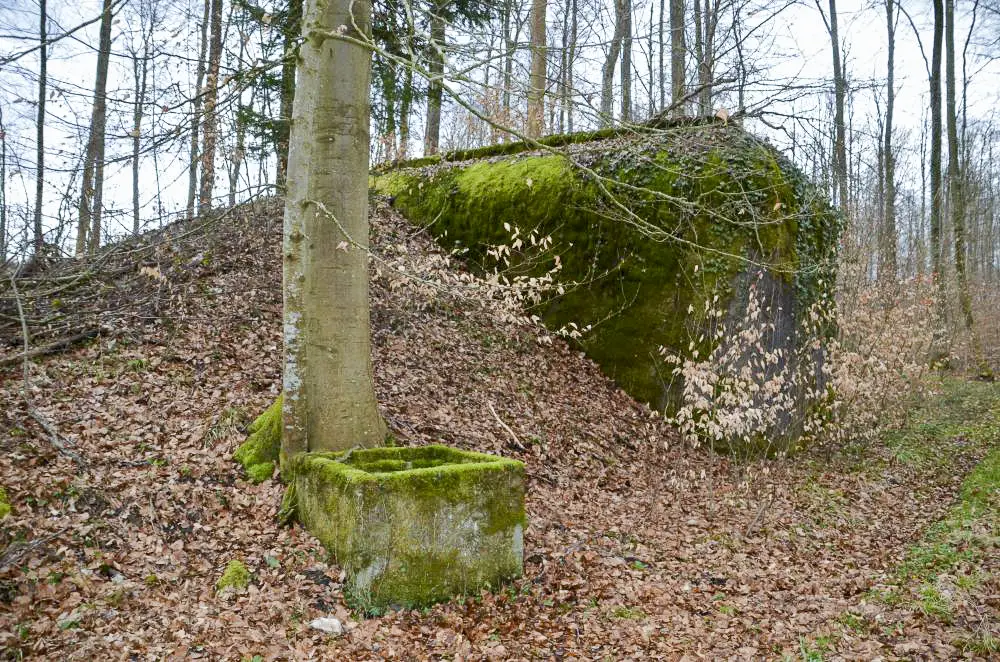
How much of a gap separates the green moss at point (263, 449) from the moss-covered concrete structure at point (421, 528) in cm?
97

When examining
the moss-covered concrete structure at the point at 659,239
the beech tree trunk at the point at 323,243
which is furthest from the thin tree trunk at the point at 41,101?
the moss-covered concrete structure at the point at 659,239

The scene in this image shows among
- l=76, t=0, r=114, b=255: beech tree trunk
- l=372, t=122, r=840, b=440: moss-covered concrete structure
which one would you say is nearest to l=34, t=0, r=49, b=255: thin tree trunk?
l=76, t=0, r=114, b=255: beech tree trunk

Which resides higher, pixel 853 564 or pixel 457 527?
pixel 457 527

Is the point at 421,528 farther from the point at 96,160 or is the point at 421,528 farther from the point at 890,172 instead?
the point at 890,172

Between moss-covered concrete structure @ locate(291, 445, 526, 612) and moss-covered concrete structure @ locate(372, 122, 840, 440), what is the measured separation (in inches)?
179

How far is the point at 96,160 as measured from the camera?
5.12 m

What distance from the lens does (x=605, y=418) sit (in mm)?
8375

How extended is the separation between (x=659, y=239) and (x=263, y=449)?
5.39 m

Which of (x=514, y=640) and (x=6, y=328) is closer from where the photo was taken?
(x=514, y=640)

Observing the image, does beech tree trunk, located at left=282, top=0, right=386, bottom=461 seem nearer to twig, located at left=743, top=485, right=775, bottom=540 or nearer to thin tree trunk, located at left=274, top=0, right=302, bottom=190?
twig, located at left=743, top=485, right=775, bottom=540

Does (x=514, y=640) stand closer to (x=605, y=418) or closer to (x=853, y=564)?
(x=853, y=564)

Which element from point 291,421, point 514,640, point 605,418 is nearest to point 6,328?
point 291,421

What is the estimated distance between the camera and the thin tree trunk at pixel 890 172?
10400mm

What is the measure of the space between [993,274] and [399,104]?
28.1 metres
